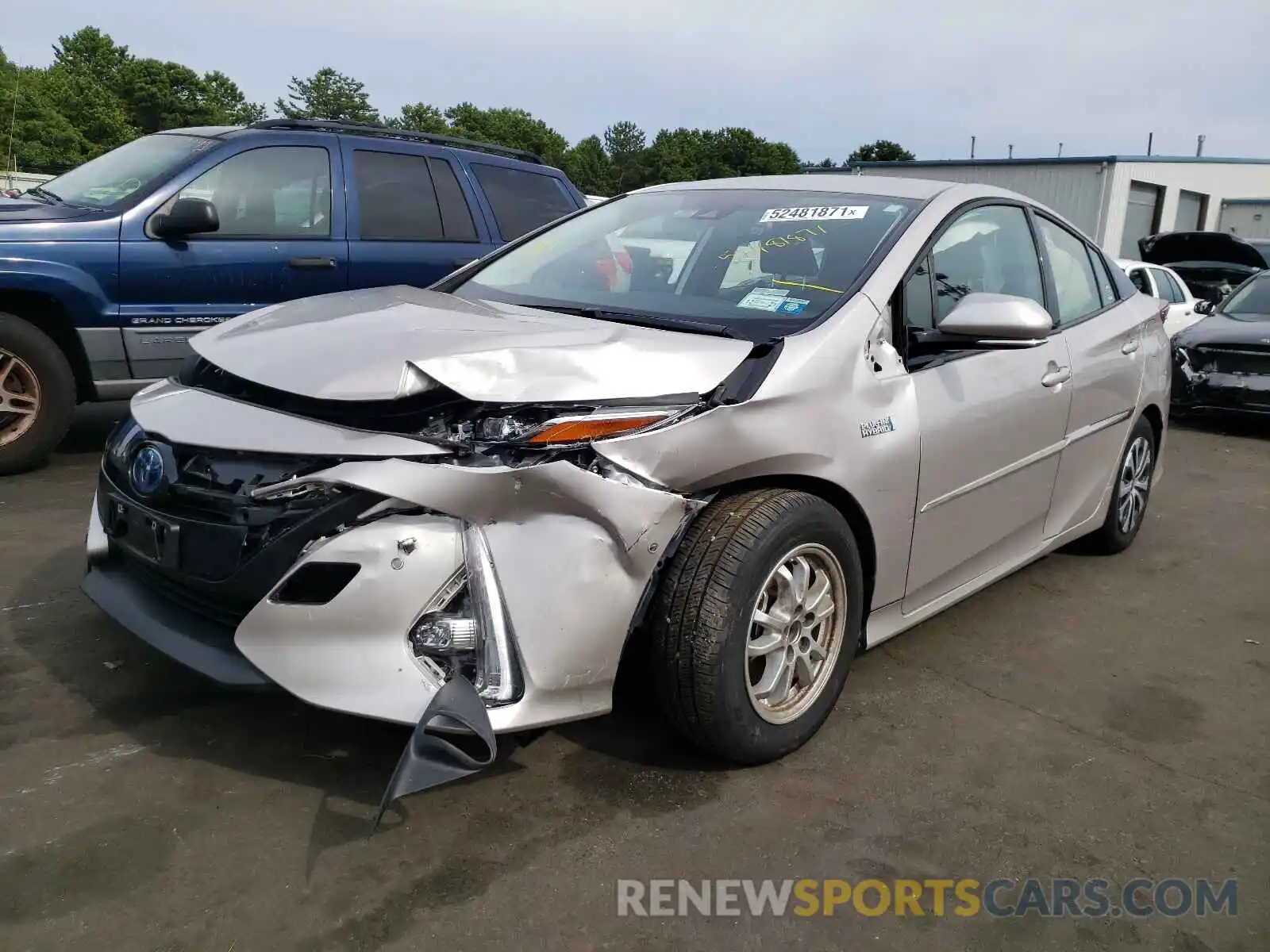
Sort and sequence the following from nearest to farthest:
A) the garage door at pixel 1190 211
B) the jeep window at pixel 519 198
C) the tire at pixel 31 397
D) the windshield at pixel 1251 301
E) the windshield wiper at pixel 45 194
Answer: the tire at pixel 31 397 → the windshield wiper at pixel 45 194 → the jeep window at pixel 519 198 → the windshield at pixel 1251 301 → the garage door at pixel 1190 211

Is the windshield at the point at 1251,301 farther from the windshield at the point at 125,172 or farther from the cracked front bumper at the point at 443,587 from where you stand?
the cracked front bumper at the point at 443,587

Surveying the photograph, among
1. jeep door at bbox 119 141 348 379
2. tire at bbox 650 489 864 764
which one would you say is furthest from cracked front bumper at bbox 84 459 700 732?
jeep door at bbox 119 141 348 379

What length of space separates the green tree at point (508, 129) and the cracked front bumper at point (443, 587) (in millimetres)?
75998

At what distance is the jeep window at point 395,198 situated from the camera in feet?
19.3

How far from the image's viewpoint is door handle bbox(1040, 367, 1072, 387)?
3568mm

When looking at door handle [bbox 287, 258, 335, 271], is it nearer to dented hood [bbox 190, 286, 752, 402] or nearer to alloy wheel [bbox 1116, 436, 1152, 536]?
dented hood [bbox 190, 286, 752, 402]

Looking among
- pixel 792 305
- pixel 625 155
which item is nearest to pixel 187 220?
pixel 792 305

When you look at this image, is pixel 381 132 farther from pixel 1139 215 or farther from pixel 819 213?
pixel 1139 215

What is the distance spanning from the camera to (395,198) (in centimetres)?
599

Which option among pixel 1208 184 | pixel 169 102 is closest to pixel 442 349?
pixel 1208 184

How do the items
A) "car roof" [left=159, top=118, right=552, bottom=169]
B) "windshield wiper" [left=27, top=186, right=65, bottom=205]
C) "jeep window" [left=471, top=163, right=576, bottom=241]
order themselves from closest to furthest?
"windshield wiper" [left=27, top=186, right=65, bottom=205], "car roof" [left=159, top=118, right=552, bottom=169], "jeep window" [left=471, top=163, right=576, bottom=241]

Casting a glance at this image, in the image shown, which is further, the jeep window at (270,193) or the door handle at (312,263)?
the door handle at (312,263)

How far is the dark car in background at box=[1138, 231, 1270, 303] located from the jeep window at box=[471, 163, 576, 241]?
34.5 ft

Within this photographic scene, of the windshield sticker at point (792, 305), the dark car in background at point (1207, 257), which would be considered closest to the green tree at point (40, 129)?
the dark car in background at point (1207, 257)
